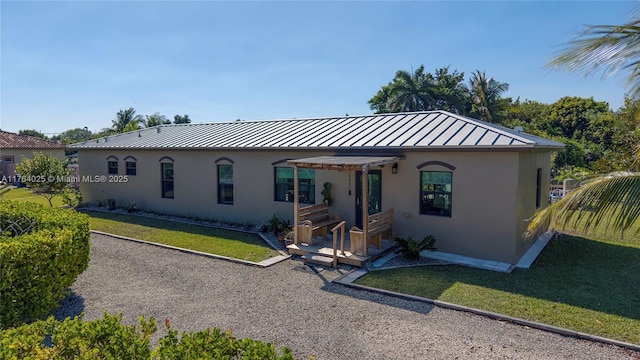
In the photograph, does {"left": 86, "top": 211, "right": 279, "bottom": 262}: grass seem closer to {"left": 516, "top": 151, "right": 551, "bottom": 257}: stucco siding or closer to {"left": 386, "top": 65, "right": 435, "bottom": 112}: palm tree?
{"left": 516, "top": 151, "right": 551, "bottom": 257}: stucco siding

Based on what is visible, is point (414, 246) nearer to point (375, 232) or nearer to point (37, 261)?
point (375, 232)

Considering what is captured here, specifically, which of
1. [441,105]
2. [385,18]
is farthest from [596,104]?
[385,18]

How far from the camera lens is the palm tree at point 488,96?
36219mm

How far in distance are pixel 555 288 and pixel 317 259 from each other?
526cm

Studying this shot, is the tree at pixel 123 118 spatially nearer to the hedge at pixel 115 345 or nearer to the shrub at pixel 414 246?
the shrub at pixel 414 246

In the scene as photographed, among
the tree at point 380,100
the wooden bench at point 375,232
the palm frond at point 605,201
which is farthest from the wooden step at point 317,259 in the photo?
the tree at point 380,100

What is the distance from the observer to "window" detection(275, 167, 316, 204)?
12719 mm

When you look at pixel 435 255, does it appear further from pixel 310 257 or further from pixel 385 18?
pixel 385 18

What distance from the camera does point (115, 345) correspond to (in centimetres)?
336

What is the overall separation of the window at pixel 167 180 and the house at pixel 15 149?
21894 millimetres

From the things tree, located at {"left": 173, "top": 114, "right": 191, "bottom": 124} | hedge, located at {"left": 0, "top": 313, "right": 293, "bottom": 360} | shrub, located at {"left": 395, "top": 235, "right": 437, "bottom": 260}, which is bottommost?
shrub, located at {"left": 395, "top": 235, "right": 437, "bottom": 260}

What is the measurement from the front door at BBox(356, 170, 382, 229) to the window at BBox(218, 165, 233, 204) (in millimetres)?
5432

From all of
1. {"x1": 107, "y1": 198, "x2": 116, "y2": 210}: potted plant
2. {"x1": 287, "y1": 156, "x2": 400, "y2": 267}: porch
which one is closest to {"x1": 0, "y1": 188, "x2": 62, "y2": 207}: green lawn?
{"x1": 107, "y1": 198, "x2": 116, "y2": 210}: potted plant

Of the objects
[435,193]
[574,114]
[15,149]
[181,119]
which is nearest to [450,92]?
[574,114]
